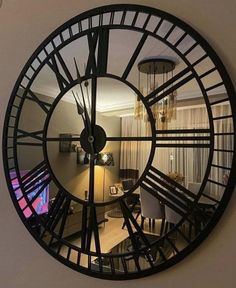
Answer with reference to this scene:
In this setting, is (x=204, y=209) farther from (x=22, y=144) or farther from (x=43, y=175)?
(x=22, y=144)

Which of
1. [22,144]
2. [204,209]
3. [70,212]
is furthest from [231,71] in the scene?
[22,144]

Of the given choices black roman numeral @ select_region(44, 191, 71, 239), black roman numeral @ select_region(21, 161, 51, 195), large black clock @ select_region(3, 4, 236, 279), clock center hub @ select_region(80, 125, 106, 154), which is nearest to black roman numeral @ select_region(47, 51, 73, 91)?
large black clock @ select_region(3, 4, 236, 279)

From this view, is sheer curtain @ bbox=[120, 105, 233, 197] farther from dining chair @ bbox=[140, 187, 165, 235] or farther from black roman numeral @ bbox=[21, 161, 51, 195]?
black roman numeral @ bbox=[21, 161, 51, 195]

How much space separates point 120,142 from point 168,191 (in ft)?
0.79

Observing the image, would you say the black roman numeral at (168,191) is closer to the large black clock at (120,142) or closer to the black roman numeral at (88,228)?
the large black clock at (120,142)

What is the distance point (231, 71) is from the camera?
742mm

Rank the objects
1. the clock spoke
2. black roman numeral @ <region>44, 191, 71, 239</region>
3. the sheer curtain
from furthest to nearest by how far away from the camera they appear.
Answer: black roman numeral @ <region>44, 191, 71, 239</region> → the clock spoke → the sheer curtain

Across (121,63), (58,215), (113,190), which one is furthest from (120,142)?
(58,215)

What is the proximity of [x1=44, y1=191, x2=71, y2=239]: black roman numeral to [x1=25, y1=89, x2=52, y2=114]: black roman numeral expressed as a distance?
347 mm

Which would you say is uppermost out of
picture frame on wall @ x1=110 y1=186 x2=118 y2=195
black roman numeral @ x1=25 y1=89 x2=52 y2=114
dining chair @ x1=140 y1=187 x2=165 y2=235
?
black roman numeral @ x1=25 y1=89 x2=52 y2=114

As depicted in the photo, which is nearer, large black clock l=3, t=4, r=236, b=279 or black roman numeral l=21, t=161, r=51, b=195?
large black clock l=3, t=4, r=236, b=279

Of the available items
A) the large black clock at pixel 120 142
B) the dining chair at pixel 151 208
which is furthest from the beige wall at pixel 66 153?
the dining chair at pixel 151 208

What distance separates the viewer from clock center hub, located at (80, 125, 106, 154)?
92 centimetres

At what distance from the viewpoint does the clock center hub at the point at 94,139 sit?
36.4 inches
